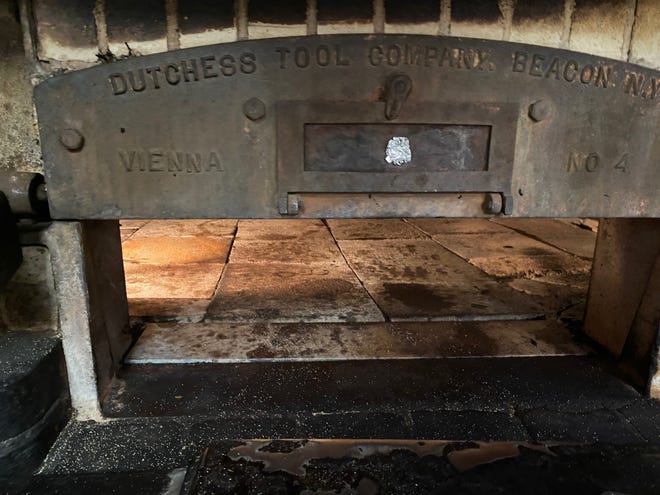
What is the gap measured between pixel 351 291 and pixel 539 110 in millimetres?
1322

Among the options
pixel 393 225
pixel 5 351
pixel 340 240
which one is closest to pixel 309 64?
pixel 5 351

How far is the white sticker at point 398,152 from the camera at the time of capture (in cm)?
126

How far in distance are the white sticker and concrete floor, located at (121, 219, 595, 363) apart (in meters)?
0.77

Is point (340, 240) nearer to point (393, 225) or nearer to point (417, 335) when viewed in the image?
point (393, 225)

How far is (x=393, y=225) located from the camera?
396 cm

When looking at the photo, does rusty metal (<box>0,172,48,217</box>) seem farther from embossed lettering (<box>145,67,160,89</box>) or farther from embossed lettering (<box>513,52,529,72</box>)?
embossed lettering (<box>513,52,529,72</box>)

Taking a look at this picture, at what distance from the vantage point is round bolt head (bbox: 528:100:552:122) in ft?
4.10

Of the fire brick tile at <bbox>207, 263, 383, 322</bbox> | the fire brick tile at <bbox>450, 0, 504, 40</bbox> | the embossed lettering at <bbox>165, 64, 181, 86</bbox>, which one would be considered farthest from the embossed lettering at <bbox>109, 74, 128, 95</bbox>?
the fire brick tile at <bbox>207, 263, 383, 322</bbox>

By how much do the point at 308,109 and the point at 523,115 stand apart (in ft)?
1.86

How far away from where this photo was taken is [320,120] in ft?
4.01

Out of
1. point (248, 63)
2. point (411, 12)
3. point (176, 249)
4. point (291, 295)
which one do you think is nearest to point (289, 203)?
point (248, 63)

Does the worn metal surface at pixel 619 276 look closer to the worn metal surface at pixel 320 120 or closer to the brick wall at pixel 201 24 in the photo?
the worn metal surface at pixel 320 120

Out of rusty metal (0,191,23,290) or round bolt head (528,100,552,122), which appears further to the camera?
round bolt head (528,100,552,122)

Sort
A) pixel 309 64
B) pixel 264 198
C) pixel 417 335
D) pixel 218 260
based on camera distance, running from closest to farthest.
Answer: pixel 309 64, pixel 264 198, pixel 417 335, pixel 218 260
